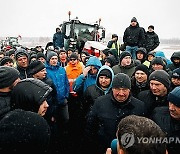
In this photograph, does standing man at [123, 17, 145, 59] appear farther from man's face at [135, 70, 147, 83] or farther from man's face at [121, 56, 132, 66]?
man's face at [135, 70, 147, 83]

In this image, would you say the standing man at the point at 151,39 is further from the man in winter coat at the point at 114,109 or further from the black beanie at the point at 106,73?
the man in winter coat at the point at 114,109

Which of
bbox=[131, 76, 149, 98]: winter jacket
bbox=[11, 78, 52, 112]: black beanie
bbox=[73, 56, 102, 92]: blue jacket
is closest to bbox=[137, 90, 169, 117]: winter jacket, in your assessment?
bbox=[131, 76, 149, 98]: winter jacket

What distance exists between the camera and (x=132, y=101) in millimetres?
3082

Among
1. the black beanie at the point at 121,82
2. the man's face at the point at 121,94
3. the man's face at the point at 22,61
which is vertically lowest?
the man's face at the point at 121,94

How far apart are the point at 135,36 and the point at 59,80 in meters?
4.22

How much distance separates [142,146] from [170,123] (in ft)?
4.92

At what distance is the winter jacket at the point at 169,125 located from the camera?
98.9 inches

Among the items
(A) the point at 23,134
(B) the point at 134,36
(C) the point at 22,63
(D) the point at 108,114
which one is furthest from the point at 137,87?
(B) the point at 134,36

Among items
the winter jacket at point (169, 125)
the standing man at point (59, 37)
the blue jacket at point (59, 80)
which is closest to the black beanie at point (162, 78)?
the winter jacket at point (169, 125)

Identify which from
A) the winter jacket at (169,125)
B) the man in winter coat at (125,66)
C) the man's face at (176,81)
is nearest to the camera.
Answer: the winter jacket at (169,125)

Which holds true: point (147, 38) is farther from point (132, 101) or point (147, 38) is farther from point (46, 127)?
point (46, 127)

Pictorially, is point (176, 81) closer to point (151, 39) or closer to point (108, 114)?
point (108, 114)

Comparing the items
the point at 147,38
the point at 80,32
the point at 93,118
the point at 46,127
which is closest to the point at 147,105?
the point at 93,118

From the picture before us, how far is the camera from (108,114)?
2996mm
